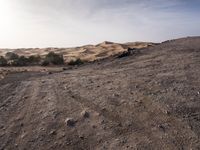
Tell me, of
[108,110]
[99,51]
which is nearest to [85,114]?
[108,110]

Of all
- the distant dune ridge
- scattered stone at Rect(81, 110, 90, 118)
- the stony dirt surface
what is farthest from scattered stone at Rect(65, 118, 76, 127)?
the distant dune ridge

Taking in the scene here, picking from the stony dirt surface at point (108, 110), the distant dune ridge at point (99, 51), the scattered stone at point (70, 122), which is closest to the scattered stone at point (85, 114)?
the stony dirt surface at point (108, 110)

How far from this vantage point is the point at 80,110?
37.0 feet

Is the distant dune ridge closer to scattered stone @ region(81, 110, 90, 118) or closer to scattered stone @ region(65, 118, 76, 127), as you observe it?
scattered stone @ region(81, 110, 90, 118)

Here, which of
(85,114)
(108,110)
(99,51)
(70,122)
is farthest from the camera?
(99,51)

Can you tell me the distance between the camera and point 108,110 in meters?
11.1

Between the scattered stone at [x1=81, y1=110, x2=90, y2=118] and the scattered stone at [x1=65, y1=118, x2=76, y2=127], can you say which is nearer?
the scattered stone at [x1=65, y1=118, x2=76, y2=127]

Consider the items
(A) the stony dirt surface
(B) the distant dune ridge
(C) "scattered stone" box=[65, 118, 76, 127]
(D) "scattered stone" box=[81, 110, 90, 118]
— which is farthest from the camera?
(B) the distant dune ridge

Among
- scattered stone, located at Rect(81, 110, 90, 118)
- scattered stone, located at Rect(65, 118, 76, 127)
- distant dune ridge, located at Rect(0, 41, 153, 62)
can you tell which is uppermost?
scattered stone, located at Rect(81, 110, 90, 118)

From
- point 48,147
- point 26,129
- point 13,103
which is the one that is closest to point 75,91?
point 13,103

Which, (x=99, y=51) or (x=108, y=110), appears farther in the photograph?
(x=99, y=51)

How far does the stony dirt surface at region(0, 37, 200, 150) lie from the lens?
30.7ft

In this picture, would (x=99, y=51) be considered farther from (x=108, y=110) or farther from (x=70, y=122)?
(x=70, y=122)

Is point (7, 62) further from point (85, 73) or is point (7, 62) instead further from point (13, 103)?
point (13, 103)
